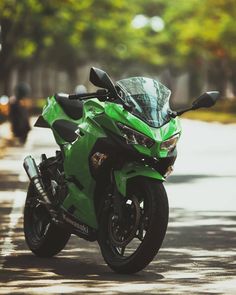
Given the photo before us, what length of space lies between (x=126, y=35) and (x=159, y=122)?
76.5 m

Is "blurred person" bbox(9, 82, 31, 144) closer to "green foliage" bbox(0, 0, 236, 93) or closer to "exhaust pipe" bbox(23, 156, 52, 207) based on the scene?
"green foliage" bbox(0, 0, 236, 93)

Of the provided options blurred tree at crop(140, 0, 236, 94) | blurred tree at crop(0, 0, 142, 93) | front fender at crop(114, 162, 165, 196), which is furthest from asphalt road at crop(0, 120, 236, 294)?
blurred tree at crop(140, 0, 236, 94)

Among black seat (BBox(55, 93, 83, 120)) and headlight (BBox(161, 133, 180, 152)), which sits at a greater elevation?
black seat (BBox(55, 93, 83, 120))

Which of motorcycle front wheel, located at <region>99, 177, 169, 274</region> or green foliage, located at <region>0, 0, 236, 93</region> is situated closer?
motorcycle front wheel, located at <region>99, 177, 169, 274</region>

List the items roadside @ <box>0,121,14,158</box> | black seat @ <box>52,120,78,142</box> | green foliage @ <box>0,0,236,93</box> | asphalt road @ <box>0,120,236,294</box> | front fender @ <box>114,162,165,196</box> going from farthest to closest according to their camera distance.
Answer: green foliage @ <box>0,0,236,93</box> → roadside @ <box>0,121,14,158</box> → black seat @ <box>52,120,78,142</box> → front fender @ <box>114,162,165,196</box> → asphalt road @ <box>0,120,236,294</box>

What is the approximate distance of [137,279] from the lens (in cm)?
924

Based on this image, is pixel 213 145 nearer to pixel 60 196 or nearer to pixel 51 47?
pixel 60 196

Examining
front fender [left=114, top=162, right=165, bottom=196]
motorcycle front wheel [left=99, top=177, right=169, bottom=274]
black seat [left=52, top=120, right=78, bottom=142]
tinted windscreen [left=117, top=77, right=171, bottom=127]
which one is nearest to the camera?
motorcycle front wheel [left=99, top=177, right=169, bottom=274]

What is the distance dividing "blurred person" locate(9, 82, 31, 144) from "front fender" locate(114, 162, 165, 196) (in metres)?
21.9

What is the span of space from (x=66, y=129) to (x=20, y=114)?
2107 cm

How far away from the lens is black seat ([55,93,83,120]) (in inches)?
424

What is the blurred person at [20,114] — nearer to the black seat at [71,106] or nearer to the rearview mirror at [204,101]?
the black seat at [71,106]

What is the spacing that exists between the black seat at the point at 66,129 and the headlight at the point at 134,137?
1.15 metres

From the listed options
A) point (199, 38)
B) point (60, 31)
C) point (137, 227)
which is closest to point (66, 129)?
point (137, 227)
